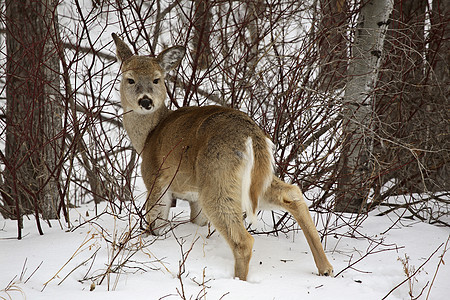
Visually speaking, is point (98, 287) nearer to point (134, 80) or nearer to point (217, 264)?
point (217, 264)

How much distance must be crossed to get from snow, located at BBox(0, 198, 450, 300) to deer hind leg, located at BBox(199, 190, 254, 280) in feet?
0.51

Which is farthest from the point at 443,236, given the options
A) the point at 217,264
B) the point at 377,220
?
the point at 217,264

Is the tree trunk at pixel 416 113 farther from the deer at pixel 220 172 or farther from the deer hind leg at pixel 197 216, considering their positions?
the deer hind leg at pixel 197 216

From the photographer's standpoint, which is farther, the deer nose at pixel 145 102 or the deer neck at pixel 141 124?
the deer neck at pixel 141 124

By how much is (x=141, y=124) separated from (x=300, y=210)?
2.05 metres

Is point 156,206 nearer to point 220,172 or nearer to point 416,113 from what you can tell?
point 220,172

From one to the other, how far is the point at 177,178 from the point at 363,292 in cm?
191

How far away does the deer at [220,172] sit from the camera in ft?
12.5

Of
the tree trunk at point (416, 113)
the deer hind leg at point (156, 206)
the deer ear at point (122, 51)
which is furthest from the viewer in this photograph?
Result: the tree trunk at point (416, 113)

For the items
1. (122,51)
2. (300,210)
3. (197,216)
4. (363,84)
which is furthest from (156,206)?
(363,84)

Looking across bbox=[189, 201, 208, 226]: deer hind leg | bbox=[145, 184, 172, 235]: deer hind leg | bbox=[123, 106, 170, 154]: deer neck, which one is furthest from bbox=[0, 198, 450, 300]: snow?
bbox=[123, 106, 170, 154]: deer neck

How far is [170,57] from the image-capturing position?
16.9ft

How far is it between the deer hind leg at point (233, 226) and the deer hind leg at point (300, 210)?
42 centimetres

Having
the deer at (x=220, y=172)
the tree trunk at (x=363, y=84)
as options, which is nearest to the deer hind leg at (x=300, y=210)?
the deer at (x=220, y=172)
